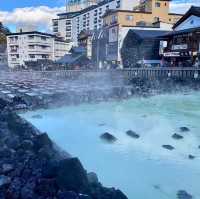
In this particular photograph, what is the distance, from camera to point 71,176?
21.7 ft

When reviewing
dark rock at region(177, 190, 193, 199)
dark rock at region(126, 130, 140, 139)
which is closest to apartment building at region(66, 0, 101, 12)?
dark rock at region(126, 130, 140, 139)

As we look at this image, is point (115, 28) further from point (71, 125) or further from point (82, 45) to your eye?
point (71, 125)

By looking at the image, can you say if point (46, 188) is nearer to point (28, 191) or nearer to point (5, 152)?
point (28, 191)

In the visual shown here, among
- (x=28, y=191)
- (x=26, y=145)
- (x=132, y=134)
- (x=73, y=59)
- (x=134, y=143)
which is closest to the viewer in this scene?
(x=28, y=191)

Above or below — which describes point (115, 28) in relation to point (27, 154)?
above

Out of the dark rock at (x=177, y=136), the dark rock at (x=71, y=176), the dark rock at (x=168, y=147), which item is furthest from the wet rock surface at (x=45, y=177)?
the dark rock at (x=177, y=136)

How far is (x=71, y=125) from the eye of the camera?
14992 mm

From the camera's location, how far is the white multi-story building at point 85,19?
211ft

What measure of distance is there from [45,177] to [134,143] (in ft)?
18.4

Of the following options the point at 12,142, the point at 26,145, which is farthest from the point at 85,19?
the point at 26,145

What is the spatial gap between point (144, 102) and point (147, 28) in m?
26.6

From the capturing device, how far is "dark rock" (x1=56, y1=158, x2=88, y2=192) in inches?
256

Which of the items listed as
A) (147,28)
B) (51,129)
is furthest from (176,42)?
(51,129)

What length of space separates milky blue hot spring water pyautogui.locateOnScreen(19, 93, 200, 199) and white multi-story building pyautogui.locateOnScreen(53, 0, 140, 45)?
48.2 metres
